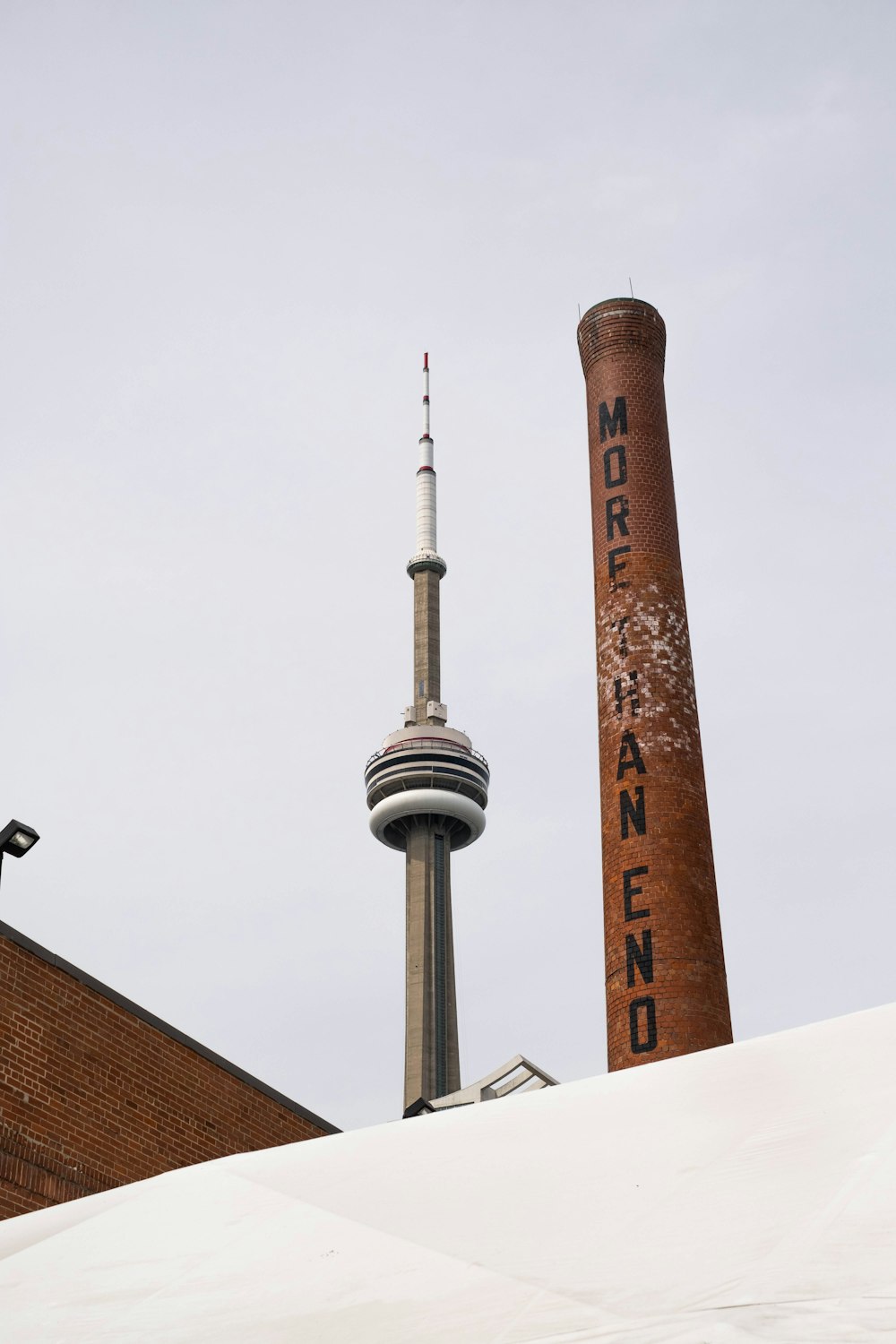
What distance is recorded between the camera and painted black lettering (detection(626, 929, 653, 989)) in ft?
61.5

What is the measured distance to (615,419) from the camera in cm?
2344

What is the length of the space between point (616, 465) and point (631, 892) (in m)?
7.19

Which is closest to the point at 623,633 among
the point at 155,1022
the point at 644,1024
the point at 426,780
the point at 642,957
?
the point at 642,957

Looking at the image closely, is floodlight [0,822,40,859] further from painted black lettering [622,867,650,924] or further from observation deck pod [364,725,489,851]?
observation deck pod [364,725,489,851]

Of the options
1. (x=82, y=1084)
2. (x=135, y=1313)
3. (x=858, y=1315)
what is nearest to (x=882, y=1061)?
(x=858, y=1315)

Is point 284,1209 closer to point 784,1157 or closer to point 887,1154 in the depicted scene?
point 784,1157

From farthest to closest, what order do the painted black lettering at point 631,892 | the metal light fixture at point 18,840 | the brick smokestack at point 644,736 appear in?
the painted black lettering at point 631,892
the brick smokestack at point 644,736
the metal light fixture at point 18,840

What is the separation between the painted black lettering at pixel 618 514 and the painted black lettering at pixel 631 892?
5523 mm

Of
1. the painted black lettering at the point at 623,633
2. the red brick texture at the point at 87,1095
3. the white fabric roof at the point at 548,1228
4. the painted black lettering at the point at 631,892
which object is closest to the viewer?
the white fabric roof at the point at 548,1228

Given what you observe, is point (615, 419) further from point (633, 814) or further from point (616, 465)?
point (633, 814)

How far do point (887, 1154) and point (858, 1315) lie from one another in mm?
1161

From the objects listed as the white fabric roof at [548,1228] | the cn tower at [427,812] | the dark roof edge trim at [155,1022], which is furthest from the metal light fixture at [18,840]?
the cn tower at [427,812]

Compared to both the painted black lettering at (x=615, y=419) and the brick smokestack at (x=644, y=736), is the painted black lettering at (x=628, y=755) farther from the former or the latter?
the painted black lettering at (x=615, y=419)

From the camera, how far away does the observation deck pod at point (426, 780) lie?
59.4 m
